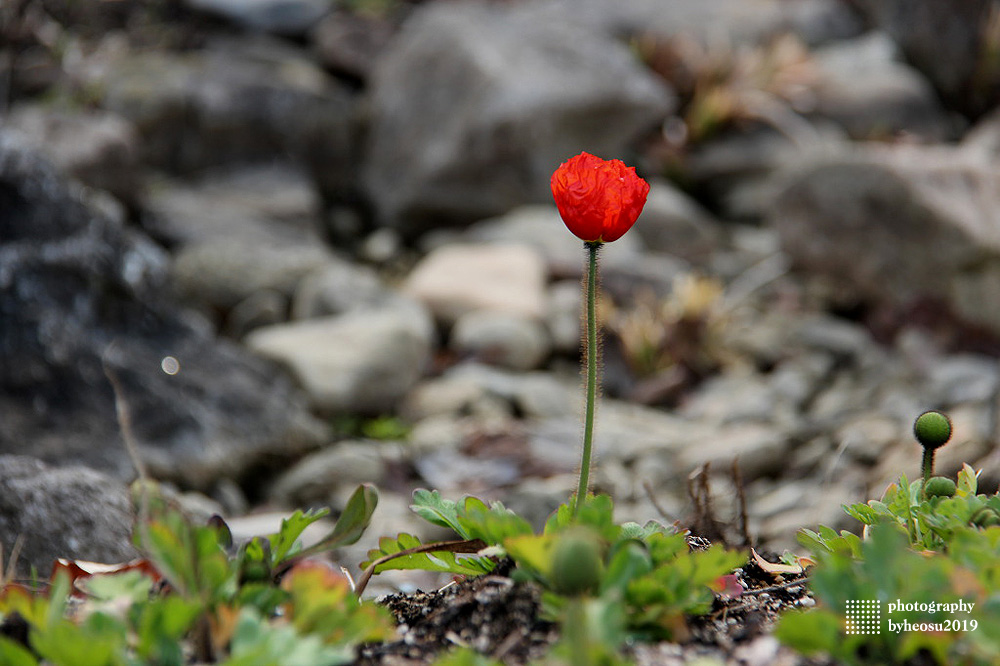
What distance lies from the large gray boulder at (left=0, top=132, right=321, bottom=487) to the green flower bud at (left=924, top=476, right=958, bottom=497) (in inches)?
96.8

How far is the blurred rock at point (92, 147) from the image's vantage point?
235 inches

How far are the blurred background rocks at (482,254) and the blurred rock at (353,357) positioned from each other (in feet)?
0.06

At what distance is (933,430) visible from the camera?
115 cm

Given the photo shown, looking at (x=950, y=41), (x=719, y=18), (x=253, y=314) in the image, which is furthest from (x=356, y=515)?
(x=719, y=18)

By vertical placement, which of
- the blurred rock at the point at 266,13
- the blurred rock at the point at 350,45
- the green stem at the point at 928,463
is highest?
the blurred rock at the point at 266,13

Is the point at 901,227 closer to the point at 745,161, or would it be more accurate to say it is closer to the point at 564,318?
the point at 564,318

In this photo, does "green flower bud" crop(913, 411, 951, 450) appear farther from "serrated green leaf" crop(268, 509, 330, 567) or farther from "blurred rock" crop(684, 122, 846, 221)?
"blurred rock" crop(684, 122, 846, 221)

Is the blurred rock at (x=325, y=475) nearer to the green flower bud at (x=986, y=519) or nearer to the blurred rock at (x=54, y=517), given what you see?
the blurred rock at (x=54, y=517)

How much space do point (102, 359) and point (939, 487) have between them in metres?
2.82

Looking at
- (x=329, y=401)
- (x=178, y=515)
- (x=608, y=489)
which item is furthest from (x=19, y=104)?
(x=178, y=515)

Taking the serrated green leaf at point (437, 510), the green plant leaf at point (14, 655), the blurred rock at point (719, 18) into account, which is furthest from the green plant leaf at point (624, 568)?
the blurred rock at point (719, 18)

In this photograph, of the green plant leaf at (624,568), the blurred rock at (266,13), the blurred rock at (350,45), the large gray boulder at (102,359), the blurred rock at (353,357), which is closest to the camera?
the green plant leaf at (624,568)

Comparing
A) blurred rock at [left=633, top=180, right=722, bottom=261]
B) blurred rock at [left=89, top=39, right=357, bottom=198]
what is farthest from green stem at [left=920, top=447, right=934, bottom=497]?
blurred rock at [left=89, top=39, right=357, bottom=198]

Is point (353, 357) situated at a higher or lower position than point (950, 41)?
lower
